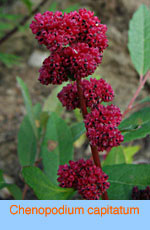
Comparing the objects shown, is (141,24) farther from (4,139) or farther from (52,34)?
(4,139)

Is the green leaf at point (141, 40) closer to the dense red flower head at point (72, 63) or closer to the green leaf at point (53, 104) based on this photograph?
the green leaf at point (53, 104)

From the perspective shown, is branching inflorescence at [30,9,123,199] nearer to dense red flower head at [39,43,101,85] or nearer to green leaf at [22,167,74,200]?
dense red flower head at [39,43,101,85]

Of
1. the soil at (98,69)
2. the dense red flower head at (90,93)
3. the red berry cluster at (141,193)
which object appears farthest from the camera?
the soil at (98,69)

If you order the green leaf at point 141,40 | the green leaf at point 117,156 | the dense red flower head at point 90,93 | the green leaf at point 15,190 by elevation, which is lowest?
the green leaf at point 15,190

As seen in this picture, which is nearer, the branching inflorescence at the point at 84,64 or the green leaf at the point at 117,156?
the branching inflorescence at the point at 84,64

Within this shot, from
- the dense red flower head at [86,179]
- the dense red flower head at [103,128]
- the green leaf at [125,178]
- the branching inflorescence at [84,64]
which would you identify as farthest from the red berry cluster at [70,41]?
the green leaf at [125,178]

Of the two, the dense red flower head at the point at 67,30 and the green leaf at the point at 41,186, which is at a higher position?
the dense red flower head at the point at 67,30
